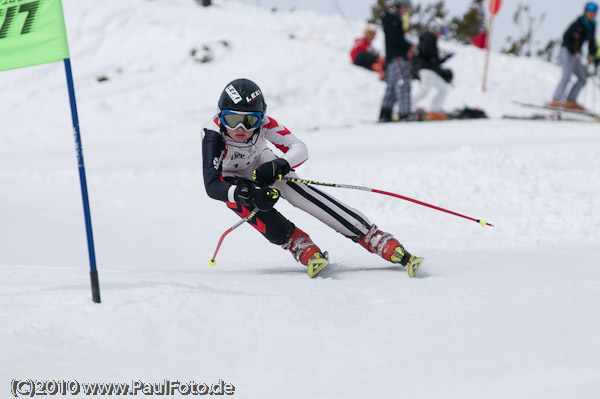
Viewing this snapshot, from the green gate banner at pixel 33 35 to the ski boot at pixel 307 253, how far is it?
194 centimetres

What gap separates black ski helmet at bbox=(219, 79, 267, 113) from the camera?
4.14 m

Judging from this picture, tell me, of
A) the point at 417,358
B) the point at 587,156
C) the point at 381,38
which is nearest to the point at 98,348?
the point at 417,358

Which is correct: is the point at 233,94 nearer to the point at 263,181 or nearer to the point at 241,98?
the point at 241,98

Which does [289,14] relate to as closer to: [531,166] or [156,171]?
[156,171]

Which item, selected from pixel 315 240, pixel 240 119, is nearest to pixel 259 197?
pixel 240 119

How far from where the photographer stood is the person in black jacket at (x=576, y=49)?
12.1 m

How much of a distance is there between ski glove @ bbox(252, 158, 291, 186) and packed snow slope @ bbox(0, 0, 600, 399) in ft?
2.07

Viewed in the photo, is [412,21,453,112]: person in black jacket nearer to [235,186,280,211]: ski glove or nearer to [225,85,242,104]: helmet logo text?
[225,85,242,104]: helmet logo text

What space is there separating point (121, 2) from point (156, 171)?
13.2m

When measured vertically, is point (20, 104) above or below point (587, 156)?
below

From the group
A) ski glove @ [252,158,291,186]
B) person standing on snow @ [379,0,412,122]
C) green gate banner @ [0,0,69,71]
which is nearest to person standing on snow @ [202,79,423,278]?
ski glove @ [252,158,291,186]

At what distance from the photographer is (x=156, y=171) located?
891 cm

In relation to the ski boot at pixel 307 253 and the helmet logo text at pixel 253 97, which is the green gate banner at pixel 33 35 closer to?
the helmet logo text at pixel 253 97

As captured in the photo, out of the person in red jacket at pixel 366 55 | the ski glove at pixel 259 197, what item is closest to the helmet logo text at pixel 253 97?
the ski glove at pixel 259 197
